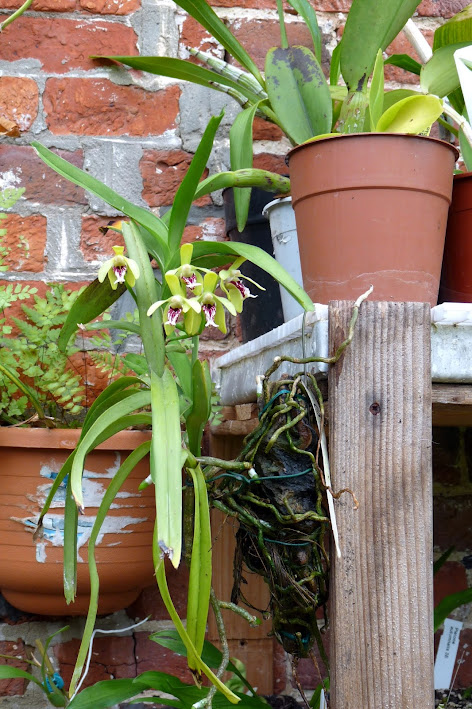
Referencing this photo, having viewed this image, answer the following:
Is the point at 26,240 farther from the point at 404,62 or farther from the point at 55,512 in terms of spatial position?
the point at 404,62

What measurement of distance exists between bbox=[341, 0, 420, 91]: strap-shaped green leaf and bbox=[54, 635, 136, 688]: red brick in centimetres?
109

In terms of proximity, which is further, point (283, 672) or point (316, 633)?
point (283, 672)

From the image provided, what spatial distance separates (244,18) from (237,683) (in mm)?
1304

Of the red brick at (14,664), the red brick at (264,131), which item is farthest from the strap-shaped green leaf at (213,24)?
the red brick at (14,664)

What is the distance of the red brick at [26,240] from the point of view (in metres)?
1.47

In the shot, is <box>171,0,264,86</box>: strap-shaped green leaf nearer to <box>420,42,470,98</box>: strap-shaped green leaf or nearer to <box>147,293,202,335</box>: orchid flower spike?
<box>420,42,470,98</box>: strap-shaped green leaf

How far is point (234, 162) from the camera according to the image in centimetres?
122

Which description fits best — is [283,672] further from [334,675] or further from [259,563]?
[334,675]

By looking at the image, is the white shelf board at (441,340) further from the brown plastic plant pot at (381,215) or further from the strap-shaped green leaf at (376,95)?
the strap-shaped green leaf at (376,95)

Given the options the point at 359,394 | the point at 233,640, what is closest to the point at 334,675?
the point at 359,394

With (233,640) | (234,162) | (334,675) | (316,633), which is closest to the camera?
(334,675)

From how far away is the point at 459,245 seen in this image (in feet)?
A: 3.40

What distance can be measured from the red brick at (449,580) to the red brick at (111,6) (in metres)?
1.33

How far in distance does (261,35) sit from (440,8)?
0.40m
